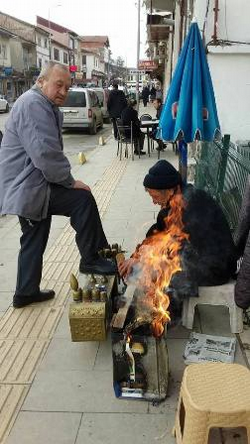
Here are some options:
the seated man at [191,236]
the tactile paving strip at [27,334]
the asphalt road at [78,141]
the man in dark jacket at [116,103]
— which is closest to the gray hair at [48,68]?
the seated man at [191,236]

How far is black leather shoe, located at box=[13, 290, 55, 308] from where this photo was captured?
4050mm

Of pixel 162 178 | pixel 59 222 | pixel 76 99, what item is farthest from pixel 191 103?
pixel 76 99

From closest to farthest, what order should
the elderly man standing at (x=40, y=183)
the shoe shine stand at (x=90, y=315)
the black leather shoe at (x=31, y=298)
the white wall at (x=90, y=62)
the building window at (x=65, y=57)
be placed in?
the shoe shine stand at (x=90, y=315)
the elderly man standing at (x=40, y=183)
the black leather shoe at (x=31, y=298)
the building window at (x=65, y=57)
the white wall at (x=90, y=62)

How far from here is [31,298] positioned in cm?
409

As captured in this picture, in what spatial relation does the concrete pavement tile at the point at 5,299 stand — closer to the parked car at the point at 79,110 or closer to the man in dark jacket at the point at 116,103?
the man in dark jacket at the point at 116,103

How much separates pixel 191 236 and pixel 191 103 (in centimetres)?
198

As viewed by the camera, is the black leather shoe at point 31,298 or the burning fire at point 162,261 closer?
the burning fire at point 162,261

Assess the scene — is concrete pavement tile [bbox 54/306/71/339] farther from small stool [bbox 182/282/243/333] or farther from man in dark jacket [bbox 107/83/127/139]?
man in dark jacket [bbox 107/83/127/139]

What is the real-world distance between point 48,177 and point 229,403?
2.22 metres

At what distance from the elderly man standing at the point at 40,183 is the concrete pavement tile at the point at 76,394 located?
0.94 meters

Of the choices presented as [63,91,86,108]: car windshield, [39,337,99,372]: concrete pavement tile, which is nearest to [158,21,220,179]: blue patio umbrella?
[39,337,99,372]: concrete pavement tile

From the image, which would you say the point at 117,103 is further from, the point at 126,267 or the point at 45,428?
the point at 45,428

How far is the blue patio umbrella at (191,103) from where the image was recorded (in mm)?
4703

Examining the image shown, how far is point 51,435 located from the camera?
2.58m
